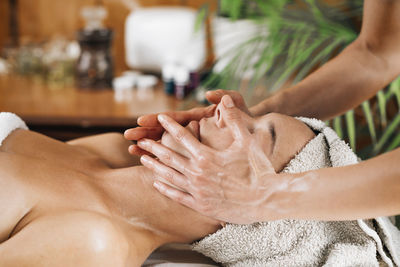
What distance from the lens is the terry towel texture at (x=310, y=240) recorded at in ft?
3.34

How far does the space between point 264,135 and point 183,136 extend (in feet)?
0.64

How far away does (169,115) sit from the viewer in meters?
1.10

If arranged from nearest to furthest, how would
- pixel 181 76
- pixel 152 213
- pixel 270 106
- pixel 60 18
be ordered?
pixel 152 213 → pixel 270 106 → pixel 181 76 → pixel 60 18

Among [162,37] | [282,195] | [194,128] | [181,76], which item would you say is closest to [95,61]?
[162,37]

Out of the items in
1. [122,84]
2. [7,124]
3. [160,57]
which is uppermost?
[7,124]

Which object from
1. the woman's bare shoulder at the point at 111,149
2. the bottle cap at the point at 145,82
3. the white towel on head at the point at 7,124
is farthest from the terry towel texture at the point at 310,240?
the bottle cap at the point at 145,82

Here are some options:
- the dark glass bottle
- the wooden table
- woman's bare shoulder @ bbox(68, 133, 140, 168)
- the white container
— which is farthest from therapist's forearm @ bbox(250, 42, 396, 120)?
the dark glass bottle

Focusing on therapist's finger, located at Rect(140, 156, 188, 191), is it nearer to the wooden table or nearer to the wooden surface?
the wooden table

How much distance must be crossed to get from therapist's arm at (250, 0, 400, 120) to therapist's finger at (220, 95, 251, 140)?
30 cm

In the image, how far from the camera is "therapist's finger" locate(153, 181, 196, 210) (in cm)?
98

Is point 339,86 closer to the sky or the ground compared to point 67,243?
closer to the sky

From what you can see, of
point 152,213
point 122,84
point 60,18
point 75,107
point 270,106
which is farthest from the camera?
point 60,18

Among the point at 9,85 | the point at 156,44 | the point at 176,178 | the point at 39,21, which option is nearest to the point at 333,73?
the point at 176,178

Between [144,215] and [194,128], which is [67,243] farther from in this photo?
[194,128]
